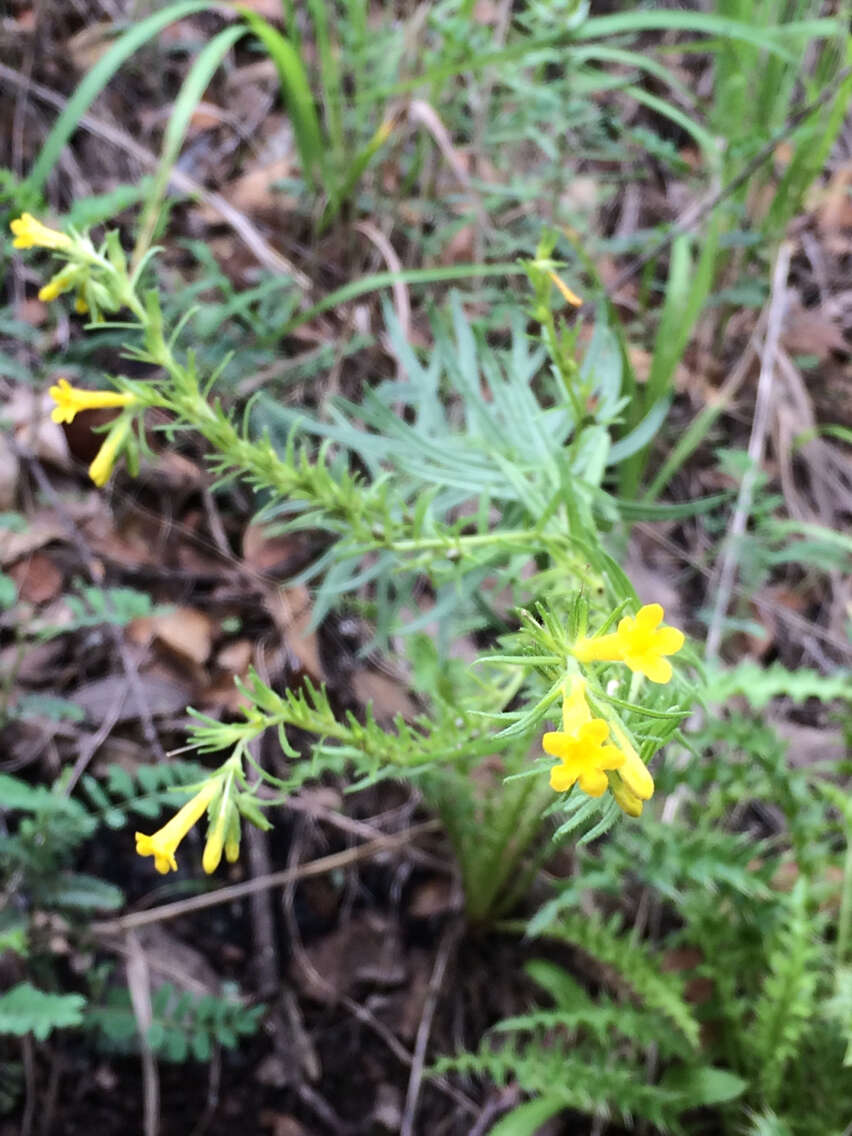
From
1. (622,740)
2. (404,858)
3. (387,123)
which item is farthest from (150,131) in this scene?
(622,740)

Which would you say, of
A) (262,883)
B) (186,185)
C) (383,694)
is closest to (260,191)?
(186,185)

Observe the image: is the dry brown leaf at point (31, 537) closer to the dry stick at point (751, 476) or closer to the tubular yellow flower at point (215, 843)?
the tubular yellow flower at point (215, 843)

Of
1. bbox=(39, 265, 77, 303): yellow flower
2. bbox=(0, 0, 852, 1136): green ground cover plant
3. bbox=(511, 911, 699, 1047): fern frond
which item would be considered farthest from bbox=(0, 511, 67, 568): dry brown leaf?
bbox=(511, 911, 699, 1047): fern frond

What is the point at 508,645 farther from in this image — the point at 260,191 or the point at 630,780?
the point at 260,191

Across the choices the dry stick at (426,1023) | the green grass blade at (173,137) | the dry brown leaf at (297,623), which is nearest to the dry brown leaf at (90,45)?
the green grass blade at (173,137)

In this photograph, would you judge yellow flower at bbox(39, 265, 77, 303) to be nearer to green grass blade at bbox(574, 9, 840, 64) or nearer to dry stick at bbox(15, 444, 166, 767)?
dry stick at bbox(15, 444, 166, 767)

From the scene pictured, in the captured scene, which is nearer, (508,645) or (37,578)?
(508,645)
